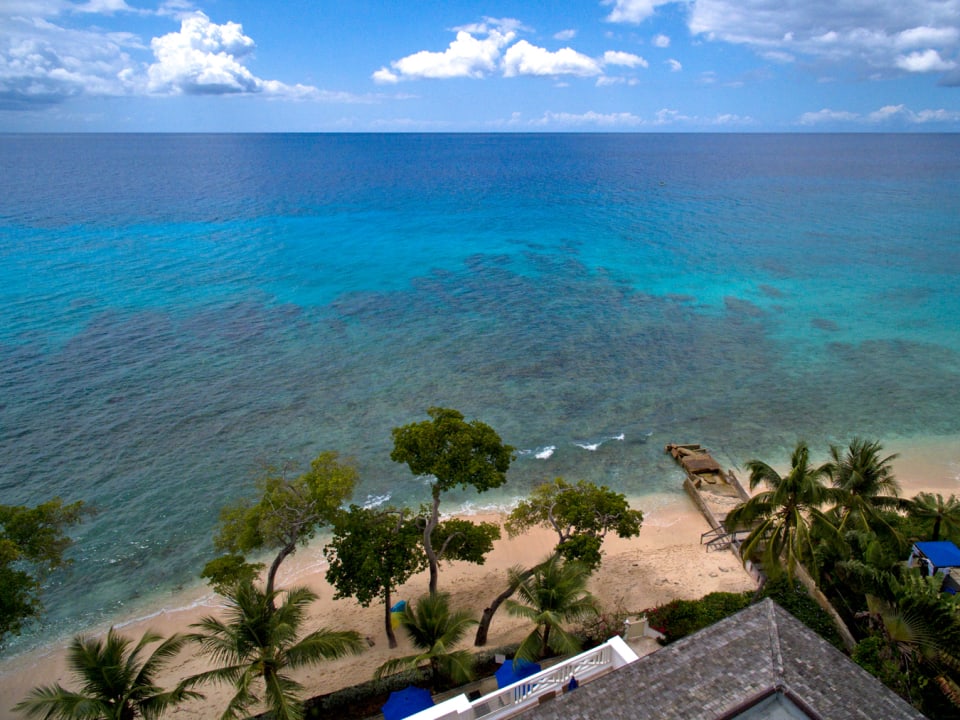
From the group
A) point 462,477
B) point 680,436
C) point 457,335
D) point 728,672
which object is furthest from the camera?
point 457,335

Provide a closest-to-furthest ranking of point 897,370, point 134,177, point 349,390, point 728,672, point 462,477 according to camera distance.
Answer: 1. point 728,672
2. point 462,477
3. point 349,390
4. point 897,370
5. point 134,177

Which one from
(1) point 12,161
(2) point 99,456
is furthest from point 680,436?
(1) point 12,161

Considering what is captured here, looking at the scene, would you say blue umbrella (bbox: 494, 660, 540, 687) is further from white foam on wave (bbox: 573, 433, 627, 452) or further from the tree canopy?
white foam on wave (bbox: 573, 433, 627, 452)

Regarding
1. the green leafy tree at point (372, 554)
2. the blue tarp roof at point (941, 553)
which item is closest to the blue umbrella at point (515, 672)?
the green leafy tree at point (372, 554)

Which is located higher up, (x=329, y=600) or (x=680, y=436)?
(x=680, y=436)

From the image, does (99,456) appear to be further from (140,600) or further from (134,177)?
(134,177)

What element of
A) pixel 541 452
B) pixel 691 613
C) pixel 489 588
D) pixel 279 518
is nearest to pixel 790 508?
pixel 691 613
